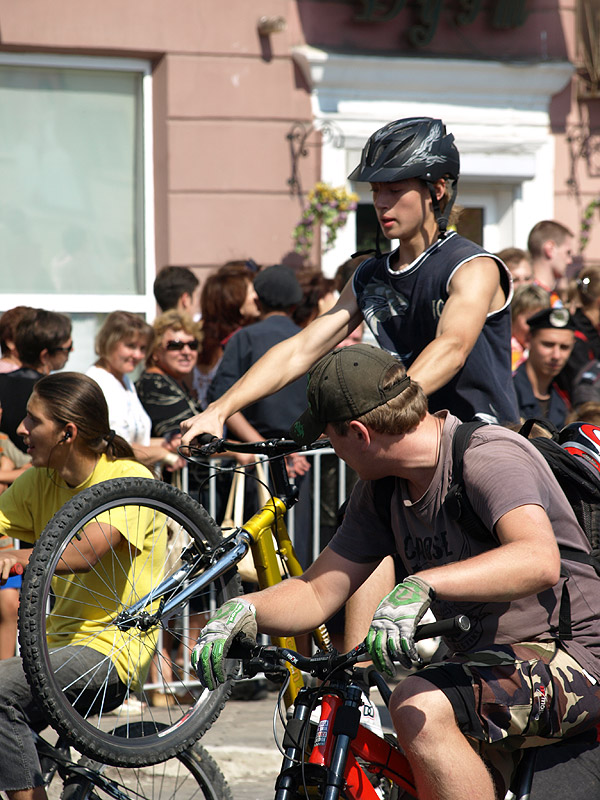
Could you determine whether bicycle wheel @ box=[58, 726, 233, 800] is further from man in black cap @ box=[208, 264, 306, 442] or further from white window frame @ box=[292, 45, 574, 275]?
white window frame @ box=[292, 45, 574, 275]

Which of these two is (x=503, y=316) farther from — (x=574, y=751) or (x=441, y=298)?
(x=574, y=751)

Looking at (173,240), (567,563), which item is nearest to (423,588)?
(567,563)

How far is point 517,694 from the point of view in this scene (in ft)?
8.86

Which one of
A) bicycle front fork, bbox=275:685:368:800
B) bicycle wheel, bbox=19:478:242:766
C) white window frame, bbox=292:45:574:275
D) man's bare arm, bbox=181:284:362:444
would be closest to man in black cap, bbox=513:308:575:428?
man's bare arm, bbox=181:284:362:444

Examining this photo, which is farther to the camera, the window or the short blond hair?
the window

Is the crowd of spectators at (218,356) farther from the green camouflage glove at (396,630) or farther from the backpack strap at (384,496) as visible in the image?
the green camouflage glove at (396,630)

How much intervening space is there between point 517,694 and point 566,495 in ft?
1.89

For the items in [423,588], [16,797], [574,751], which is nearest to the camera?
[423,588]

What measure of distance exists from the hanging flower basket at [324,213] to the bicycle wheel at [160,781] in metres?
4.96

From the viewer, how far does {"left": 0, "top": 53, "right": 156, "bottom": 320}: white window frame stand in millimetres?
8281

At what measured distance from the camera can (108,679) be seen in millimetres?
3615

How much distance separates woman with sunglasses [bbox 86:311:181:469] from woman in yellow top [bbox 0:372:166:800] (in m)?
1.68

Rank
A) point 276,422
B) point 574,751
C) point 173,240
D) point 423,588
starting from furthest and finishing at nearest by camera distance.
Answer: point 173,240, point 276,422, point 574,751, point 423,588

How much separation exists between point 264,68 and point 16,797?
634 centimetres
